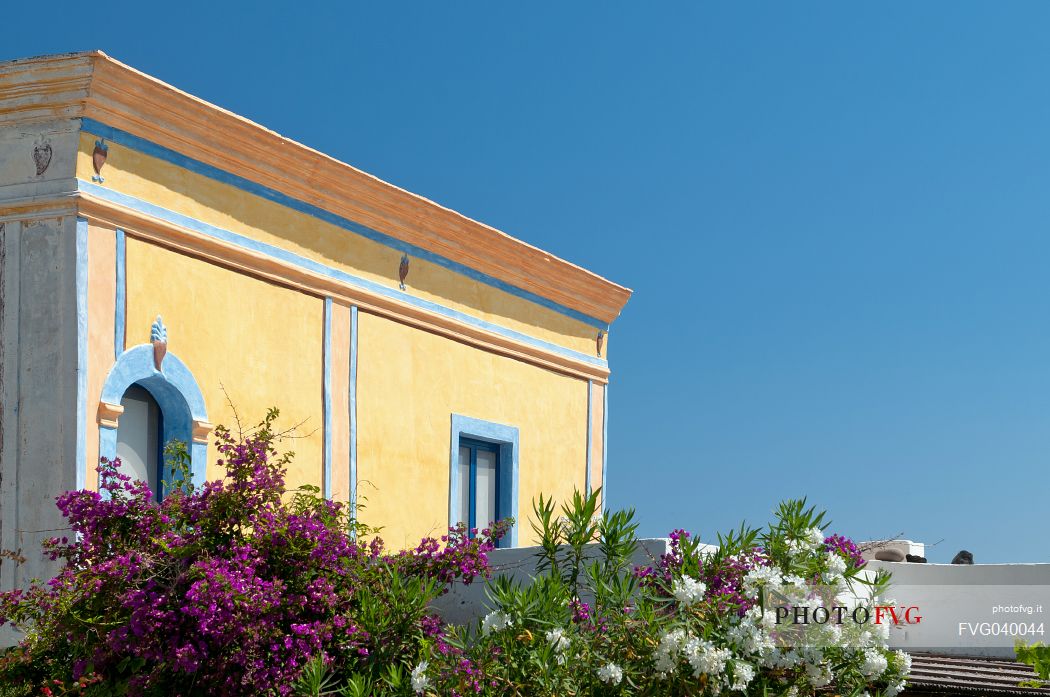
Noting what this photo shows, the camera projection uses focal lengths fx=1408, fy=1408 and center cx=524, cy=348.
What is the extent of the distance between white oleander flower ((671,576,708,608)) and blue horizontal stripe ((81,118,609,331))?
639cm

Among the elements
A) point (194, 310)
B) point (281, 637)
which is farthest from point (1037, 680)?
point (194, 310)

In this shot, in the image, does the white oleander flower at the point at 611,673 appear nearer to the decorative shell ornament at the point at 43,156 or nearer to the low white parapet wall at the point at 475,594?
the low white parapet wall at the point at 475,594

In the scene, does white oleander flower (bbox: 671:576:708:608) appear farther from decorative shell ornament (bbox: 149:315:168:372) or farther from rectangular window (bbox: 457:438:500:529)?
rectangular window (bbox: 457:438:500:529)

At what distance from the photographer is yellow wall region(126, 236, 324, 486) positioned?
1246 cm

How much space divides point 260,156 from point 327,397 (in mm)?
2517

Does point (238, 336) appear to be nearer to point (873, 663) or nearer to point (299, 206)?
point (299, 206)

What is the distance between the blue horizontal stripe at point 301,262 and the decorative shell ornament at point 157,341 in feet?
3.17

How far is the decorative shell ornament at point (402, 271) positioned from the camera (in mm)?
15570

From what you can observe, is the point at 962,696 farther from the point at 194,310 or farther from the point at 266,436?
the point at 194,310

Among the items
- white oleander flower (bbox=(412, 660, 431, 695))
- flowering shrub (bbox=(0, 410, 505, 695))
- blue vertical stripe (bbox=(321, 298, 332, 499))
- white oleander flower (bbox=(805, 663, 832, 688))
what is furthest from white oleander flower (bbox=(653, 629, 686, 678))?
blue vertical stripe (bbox=(321, 298, 332, 499))

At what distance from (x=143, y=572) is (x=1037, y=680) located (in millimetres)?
6348

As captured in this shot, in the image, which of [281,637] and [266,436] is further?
[266,436]

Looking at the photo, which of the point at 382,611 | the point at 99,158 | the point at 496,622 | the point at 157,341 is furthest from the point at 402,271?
the point at 496,622

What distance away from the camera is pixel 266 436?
10.7 meters
